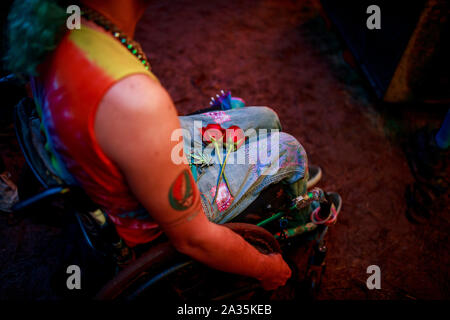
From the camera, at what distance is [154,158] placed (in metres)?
0.73

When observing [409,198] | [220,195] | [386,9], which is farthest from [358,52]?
[220,195]

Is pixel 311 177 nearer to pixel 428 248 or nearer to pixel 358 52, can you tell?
pixel 428 248

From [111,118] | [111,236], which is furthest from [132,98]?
[111,236]

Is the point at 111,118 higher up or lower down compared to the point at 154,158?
higher up

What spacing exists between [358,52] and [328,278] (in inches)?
93.4

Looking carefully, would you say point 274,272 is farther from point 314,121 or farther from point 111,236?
point 314,121

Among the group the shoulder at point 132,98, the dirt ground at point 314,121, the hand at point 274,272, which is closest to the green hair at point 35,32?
the shoulder at point 132,98

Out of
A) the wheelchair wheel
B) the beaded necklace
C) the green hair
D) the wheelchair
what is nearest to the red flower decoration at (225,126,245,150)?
the wheelchair

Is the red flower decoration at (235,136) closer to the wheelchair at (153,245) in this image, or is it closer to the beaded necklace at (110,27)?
the wheelchair at (153,245)

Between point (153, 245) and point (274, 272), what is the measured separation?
0.53 meters

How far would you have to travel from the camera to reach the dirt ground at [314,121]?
6.32 ft

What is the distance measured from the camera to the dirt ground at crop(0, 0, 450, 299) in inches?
75.8

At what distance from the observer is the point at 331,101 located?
294 cm

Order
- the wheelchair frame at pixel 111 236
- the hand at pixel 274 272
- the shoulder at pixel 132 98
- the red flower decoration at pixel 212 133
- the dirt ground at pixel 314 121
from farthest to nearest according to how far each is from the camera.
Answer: the dirt ground at pixel 314 121 → the red flower decoration at pixel 212 133 → the hand at pixel 274 272 → the wheelchair frame at pixel 111 236 → the shoulder at pixel 132 98
